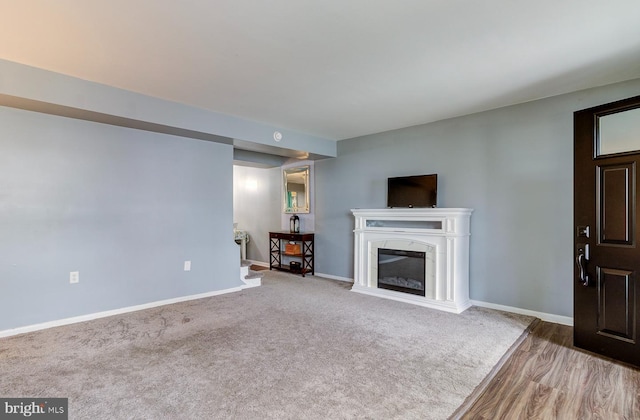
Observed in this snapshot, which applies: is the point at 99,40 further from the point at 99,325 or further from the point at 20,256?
the point at 99,325

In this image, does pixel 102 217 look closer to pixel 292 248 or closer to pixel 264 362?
pixel 264 362

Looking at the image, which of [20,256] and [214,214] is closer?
[20,256]

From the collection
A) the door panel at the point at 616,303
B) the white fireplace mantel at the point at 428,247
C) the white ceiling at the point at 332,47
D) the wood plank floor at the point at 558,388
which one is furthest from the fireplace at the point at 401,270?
the white ceiling at the point at 332,47

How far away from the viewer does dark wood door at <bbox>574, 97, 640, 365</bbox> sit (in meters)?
2.38

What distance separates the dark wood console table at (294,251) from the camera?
18.6 ft

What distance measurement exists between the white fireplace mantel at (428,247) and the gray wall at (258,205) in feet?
7.91

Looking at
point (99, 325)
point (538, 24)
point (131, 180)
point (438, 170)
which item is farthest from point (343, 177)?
point (99, 325)

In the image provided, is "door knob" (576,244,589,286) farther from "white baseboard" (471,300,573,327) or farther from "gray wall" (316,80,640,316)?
"white baseboard" (471,300,573,327)

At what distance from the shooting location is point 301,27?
2.11m

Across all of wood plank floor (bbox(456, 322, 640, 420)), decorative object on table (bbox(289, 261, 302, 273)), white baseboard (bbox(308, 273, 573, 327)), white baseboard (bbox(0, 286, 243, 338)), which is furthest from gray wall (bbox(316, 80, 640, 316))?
white baseboard (bbox(0, 286, 243, 338))

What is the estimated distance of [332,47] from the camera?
2.37m

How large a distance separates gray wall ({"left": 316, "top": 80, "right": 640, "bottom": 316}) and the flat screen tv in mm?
151

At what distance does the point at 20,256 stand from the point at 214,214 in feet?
6.66

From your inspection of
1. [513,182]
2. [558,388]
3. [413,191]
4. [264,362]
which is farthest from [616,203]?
[264,362]
